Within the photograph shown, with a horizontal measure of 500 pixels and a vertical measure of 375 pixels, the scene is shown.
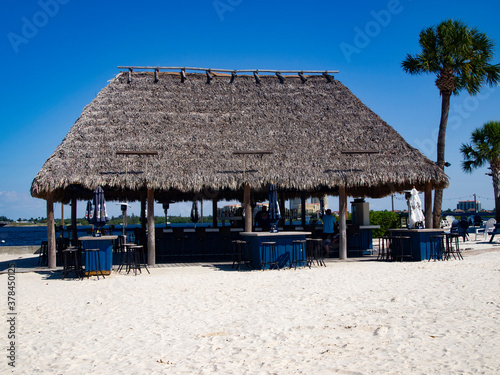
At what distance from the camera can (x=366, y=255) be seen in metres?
15.5

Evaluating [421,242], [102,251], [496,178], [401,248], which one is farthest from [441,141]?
[102,251]

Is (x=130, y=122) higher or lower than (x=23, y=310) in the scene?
higher

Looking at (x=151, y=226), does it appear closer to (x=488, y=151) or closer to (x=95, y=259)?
(x=95, y=259)

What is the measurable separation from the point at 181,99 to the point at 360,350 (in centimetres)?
1139

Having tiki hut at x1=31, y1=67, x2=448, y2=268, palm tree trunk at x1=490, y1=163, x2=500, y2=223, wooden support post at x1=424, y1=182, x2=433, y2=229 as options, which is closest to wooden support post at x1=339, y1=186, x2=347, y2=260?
tiki hut at x1=31, y1=67, x2=448, y2=268

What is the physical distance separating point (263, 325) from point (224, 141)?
819cm

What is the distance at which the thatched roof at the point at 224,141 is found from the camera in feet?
41.6

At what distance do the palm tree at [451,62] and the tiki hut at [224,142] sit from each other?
479 centimetres

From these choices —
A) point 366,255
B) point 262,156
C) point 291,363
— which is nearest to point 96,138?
point 262,156

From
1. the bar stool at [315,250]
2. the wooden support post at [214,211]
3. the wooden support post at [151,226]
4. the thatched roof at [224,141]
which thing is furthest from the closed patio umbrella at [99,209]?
the wooden support post at [214,211]

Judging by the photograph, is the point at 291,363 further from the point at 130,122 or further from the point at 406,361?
the point at 130,122

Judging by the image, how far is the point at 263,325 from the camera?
6215 millimetres

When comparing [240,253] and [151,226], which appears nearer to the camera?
[240,253]

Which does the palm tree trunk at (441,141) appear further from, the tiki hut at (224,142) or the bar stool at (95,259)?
the bar stool at (95,259)
